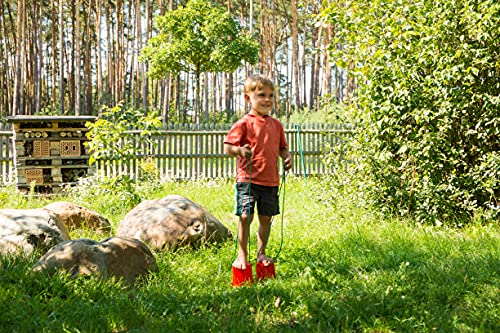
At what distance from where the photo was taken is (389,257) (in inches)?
175

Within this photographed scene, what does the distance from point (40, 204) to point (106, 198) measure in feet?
4.73

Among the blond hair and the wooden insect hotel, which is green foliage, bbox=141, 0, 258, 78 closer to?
the wooden insect hotel

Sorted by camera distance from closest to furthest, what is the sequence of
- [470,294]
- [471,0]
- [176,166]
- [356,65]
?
[470,294], [471,0], [356,65], [176,166]

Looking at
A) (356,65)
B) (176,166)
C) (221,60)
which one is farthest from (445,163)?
(221,60)

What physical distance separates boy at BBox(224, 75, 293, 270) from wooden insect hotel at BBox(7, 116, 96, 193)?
261 inches

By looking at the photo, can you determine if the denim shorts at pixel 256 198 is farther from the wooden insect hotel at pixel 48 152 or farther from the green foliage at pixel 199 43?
the green foliage at pixel 199 43

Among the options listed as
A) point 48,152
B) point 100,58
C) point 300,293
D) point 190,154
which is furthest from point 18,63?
point 300,293

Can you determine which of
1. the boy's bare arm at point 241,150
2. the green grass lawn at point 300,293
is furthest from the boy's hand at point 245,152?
the green grass lawn at point 300,293

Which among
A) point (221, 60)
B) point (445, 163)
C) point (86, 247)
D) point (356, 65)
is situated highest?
point (221, 60)

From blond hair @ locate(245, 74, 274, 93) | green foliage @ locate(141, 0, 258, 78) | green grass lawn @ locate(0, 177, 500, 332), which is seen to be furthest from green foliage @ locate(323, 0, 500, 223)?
green foliage @ locate(141, 0, 258, 78)

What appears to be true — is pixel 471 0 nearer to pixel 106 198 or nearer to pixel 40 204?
pixel 106 198

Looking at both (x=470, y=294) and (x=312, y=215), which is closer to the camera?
(x=470, y=294)

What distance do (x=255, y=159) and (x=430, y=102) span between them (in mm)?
2949

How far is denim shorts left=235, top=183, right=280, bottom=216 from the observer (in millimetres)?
3992
